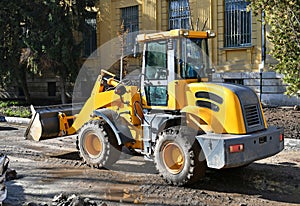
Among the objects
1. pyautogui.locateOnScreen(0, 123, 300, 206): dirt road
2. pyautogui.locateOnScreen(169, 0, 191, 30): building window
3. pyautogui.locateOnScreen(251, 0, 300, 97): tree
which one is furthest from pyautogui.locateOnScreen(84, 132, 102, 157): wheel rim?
pyautogui.locateOnScreen(169, 0, 191, 30): building window

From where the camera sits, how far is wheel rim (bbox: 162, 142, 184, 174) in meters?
7.44

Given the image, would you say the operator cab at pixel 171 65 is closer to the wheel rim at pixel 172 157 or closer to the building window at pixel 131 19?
the wheel rim at pixel 172 157

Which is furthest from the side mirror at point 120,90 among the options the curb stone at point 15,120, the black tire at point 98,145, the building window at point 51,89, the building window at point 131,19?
the building window at point 51,89

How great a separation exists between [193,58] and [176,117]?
1.22 m

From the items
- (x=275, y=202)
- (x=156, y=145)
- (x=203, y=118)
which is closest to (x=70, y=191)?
(x=156, y=145)

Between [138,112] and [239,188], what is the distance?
2506mm

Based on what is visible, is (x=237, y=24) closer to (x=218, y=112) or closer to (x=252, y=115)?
(x=252, y=115)

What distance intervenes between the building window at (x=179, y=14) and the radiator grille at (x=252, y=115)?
507 inches

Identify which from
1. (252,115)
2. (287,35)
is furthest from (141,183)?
(287,35)

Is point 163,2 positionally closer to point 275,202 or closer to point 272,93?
point 272,93

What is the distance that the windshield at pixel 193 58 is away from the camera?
7820mm

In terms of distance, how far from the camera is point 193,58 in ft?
26.2

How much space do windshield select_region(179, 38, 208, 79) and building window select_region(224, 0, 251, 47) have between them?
10.6 metres

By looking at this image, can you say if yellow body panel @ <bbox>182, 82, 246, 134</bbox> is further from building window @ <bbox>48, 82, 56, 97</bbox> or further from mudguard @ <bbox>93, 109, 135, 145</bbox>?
building window @ <bbox>48, 82, 56, 97</bbox>
